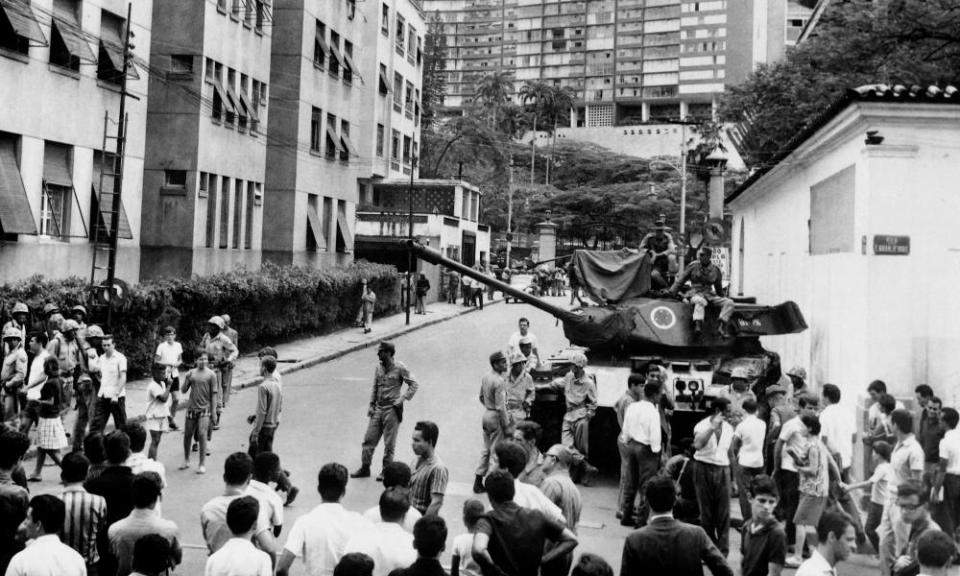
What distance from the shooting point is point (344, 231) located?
37562mm

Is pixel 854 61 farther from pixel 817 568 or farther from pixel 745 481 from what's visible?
pixel 817 568

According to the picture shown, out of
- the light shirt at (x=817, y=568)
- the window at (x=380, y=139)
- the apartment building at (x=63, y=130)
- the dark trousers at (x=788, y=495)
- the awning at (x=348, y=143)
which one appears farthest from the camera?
the window at (x=380, y=139)

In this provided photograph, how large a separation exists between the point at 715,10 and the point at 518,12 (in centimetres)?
2726

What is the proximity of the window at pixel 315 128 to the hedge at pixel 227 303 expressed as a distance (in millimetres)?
4847

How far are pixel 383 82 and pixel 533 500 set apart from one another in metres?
41.8

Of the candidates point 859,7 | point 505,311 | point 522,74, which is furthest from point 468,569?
point 522,74

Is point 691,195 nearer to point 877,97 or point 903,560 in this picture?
point 877,97

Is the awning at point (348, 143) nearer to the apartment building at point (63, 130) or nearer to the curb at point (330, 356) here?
the curb at point (330, 356)

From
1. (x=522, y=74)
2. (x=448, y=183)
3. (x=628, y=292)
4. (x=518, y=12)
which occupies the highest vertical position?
(x=518, y=12)

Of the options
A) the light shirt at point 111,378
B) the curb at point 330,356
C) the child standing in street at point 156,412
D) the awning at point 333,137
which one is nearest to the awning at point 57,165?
the curb at point 330,356

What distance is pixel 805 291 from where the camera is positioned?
16422 millimetres

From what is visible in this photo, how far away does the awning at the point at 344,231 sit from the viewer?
37438 millimetres

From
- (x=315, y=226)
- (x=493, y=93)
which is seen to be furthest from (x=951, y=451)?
(x=493, y=93)

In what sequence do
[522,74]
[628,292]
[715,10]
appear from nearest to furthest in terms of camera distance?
[628,292] → [715,10] → [522,74]
